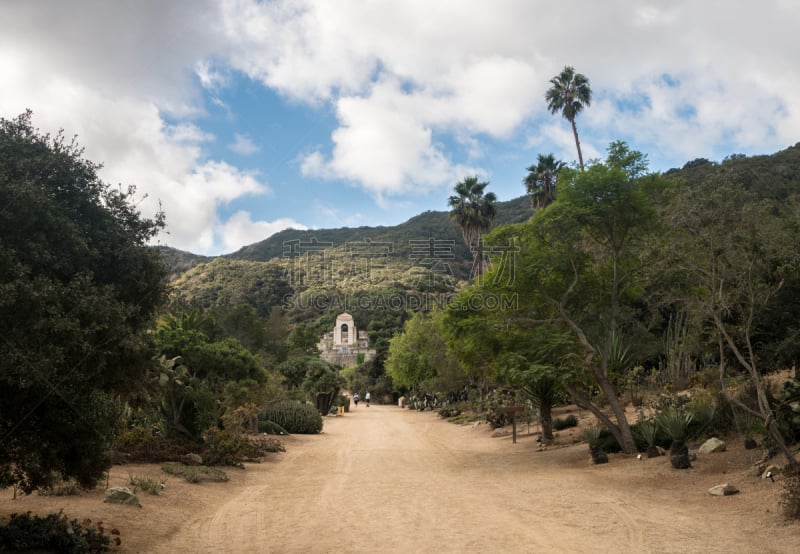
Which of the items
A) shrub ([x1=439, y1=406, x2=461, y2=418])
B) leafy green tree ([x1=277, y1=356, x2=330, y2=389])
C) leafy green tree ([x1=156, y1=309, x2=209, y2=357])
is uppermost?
leafy green tree ([x1=156, y1=309, x2=209, y2=357])

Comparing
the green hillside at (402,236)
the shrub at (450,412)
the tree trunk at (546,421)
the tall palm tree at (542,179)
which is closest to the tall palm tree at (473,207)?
the tall palm tree at (542,179)

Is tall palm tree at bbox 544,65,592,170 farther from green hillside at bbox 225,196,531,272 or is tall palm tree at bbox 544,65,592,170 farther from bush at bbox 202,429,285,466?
green hillside at bbox 225,196,531,272

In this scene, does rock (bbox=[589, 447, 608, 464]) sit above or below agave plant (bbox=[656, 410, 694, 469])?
below

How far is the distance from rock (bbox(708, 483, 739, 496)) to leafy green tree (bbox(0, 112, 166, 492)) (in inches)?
371

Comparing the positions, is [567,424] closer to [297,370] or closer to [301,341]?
[297,370]

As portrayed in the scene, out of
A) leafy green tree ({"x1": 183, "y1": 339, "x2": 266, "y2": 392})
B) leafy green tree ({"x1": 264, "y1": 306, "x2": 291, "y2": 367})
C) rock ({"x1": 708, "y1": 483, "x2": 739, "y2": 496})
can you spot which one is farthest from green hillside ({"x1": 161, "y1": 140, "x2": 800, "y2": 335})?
rock ({"x1": 708, "y1": 483, "x2": 739, "y2": 496})

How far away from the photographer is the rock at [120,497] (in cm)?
961

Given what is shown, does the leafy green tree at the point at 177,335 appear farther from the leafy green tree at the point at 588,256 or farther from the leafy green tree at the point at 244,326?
the leafy green tree at the point at 244,326

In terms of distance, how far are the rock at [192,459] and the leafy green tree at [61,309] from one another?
8.05 m

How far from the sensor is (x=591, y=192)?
1603 cm

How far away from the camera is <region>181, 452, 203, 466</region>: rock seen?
1495cm

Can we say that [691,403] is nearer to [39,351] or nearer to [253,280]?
[39,351]

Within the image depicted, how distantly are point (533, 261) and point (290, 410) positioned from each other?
16.2 m

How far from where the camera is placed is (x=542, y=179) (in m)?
41.6
